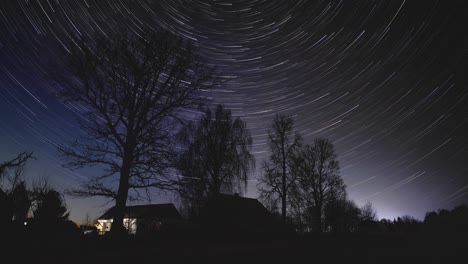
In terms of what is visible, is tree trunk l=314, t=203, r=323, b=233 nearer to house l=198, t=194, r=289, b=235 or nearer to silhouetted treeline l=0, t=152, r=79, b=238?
house l=198, t=194, r=289, b=235

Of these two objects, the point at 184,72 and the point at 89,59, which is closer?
the point at 89,59

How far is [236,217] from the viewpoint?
89.7ft

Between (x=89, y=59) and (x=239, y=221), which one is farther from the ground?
(x=89, y=59)

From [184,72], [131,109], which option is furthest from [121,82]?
[184,72]

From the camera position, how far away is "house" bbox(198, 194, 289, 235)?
22344 mm

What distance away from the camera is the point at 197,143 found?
25828 millimetres

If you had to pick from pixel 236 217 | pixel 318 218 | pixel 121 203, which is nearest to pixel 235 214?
pixel 236 217

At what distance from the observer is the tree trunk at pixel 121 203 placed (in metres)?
12.9

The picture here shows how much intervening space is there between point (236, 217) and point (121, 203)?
1561 cm

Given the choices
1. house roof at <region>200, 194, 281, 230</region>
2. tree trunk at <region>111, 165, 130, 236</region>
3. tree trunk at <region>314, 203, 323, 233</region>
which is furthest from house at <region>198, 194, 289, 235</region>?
tree trunk at <region>111, 165, 130, 236</region>

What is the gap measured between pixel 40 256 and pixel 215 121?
61.0 ft

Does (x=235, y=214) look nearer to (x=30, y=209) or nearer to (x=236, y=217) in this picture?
(x=236, y=217)

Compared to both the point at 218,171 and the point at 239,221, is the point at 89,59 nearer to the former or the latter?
the point at 218,171

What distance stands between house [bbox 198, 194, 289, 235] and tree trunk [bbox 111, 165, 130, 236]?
348 inches
